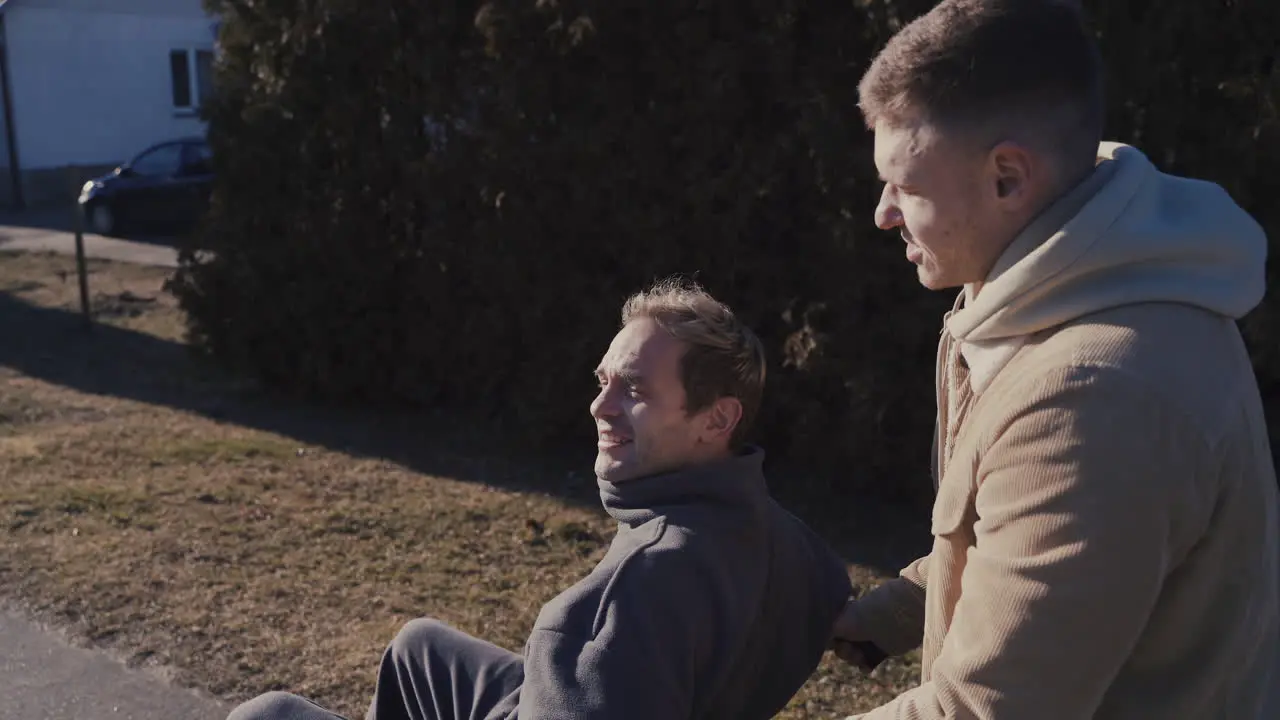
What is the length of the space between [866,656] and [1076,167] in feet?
4.07

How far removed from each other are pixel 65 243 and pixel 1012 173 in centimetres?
2039

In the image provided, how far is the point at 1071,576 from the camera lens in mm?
1440

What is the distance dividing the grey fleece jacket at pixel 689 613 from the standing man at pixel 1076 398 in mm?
557

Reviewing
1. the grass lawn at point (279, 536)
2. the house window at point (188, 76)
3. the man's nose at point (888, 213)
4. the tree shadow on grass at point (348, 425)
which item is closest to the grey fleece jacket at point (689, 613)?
the man's nose at point (888, 213)

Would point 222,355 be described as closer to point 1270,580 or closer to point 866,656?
point 866,656

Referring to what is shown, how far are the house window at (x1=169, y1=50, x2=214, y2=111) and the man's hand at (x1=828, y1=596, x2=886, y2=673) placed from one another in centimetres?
3070

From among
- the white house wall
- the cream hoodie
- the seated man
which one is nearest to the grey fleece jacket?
the seated man

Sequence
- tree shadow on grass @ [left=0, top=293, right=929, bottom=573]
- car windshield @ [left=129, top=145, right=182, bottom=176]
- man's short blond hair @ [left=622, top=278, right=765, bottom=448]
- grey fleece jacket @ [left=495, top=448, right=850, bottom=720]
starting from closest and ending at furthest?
1. grey fleece jacket @ [left=495, top=448, right=850, bottom=720]
2. man's short blond hair @ [left=622, top=278, right=765, bottom=448]
3. tree shadow on grass @ [left=0, top=293, right=929, bottom=573]
4. car windshield @ [left=129, top=145, right=182, bottom=176]

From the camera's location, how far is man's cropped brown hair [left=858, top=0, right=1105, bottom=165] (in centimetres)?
154

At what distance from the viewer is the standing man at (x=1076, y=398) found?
1448mm

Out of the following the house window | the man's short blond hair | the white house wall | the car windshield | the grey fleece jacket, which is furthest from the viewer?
the house window

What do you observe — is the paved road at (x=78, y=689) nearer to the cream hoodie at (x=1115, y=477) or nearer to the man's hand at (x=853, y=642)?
the man's hand at (x=853, y=642)

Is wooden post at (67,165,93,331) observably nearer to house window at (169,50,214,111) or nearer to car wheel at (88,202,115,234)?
car wheel at (88,202,115,234)

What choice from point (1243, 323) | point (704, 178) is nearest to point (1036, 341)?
point (1243, 323)
